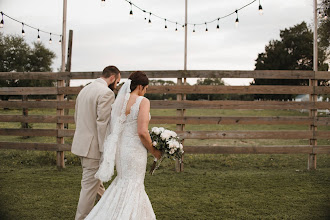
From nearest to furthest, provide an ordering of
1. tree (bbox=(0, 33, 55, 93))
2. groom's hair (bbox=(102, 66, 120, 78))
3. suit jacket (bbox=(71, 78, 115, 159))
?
suit jacket (bbox=(71, 78, 115, 159)), groom's hair (bbox=(102, 66, 120, 78)), tree (bbox=(0, 33, 55, 93))

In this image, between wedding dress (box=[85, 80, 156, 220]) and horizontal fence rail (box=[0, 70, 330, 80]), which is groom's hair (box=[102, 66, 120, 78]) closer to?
wedding dress (box=[85, 80, 156, 220])

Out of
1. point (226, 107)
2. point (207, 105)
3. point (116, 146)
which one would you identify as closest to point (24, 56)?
point (207, 105)

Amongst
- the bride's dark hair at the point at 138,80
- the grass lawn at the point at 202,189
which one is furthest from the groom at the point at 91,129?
the grass lawn at the point at 202,189

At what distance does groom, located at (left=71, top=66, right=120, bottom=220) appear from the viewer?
394 cm

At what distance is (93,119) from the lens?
4.04 metres

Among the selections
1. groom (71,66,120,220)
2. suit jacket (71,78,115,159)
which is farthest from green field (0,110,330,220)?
suit jacket (71,78,115,159)

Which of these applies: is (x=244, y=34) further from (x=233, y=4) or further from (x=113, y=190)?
(x=113, y=190)

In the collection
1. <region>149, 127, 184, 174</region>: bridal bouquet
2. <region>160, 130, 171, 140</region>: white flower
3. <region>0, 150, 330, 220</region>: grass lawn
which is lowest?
<region>0, 150, 330, 220</region>: grass lawn

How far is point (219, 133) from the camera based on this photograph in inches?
283

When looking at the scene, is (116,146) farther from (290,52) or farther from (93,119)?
(290,52)

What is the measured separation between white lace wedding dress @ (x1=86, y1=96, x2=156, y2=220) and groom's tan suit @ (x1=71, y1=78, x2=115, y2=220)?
1.28 feet

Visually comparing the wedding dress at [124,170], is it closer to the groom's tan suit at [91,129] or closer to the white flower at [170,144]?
the groom's tan suit at [91,129]

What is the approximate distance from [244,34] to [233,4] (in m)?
5.99

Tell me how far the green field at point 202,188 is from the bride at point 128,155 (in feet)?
3.81
